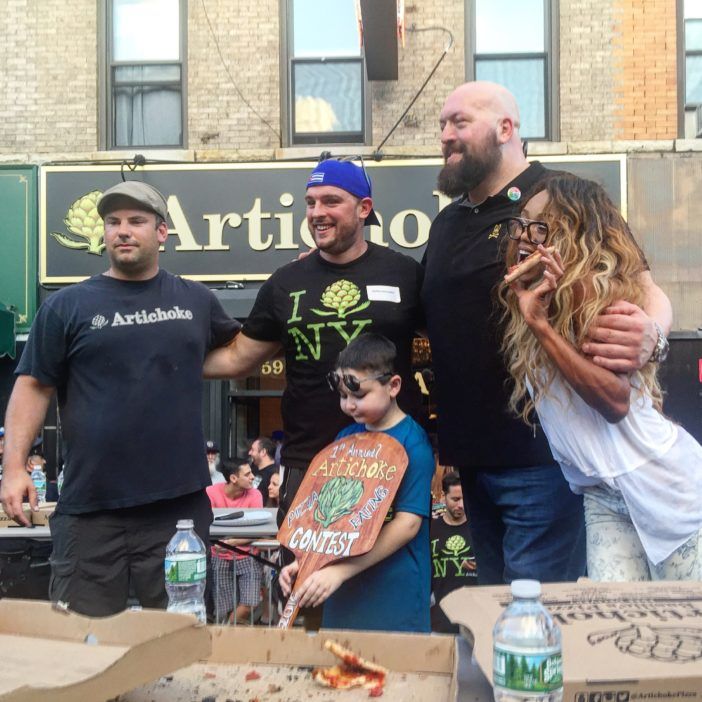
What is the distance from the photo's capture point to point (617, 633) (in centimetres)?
195

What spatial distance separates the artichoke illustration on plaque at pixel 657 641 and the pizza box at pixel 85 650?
0.88 m

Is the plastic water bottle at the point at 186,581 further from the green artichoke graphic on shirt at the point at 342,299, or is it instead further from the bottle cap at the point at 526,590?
the bottle cap at the point at 526,590

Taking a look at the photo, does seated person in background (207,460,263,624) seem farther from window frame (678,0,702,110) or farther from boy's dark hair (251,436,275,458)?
window frame (678,0,702,110)

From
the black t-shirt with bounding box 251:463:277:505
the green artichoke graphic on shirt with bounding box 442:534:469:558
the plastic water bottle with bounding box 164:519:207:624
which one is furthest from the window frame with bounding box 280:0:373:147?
the plastic water bottle with bounding box 164:519:207:624

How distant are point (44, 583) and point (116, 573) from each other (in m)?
4.13

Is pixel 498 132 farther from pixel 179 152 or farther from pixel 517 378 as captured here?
pixel 179 152

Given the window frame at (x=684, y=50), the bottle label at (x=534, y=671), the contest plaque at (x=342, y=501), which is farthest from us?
the window frame at (x=684, y=50)

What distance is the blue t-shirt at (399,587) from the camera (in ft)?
10.6

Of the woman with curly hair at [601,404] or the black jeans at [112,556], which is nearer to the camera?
the woman with curly hair at [601,404]

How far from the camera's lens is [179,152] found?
11539 mm

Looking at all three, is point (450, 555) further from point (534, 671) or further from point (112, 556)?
point (534, 671)

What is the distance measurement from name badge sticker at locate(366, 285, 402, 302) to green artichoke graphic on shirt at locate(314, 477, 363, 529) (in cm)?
76

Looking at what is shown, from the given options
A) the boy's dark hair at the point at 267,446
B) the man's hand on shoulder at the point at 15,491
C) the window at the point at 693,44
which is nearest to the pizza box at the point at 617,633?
the man's hand on shoulder at the point at 15,491

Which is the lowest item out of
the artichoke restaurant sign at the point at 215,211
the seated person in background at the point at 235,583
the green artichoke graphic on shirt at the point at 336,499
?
the seated person in background at the point at 235,583
